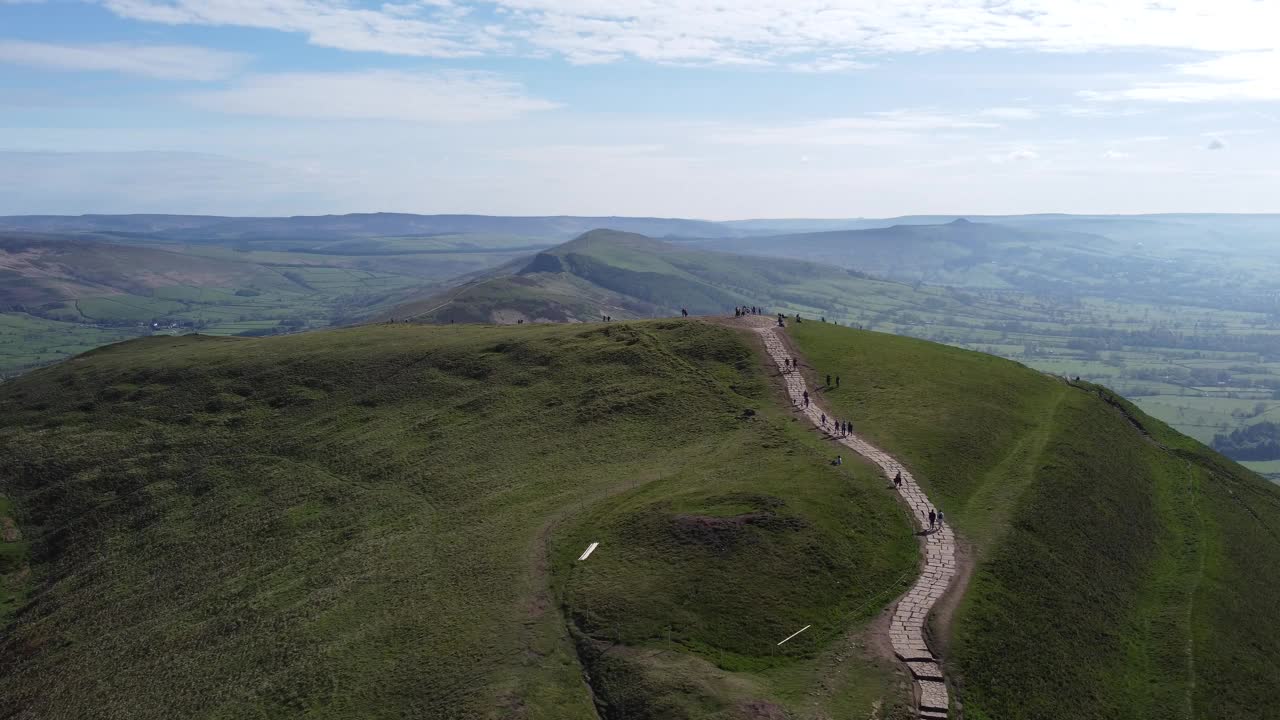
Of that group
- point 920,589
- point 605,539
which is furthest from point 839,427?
point 605,539

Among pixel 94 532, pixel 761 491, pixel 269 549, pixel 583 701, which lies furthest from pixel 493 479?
pixel 94 532

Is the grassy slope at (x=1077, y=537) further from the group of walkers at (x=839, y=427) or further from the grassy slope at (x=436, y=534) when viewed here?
the grassy slope at (x=436, y=534)

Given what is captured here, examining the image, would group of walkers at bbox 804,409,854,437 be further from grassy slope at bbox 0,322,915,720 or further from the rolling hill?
grassy slope at bbox 0,322,915,720

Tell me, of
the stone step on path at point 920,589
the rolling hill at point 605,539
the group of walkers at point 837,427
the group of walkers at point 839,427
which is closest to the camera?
the stone step on path at point 920,589

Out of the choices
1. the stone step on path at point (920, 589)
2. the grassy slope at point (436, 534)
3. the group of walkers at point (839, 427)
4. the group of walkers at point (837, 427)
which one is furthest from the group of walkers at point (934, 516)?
the group of walkers at point (839, 427)

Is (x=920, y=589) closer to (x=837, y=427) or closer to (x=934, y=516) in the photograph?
(x=934, y=516)
